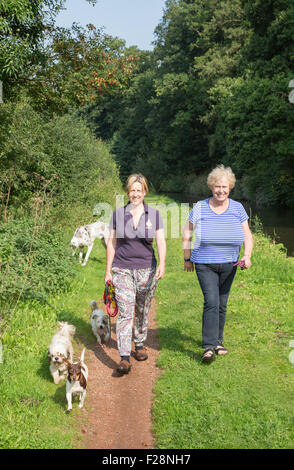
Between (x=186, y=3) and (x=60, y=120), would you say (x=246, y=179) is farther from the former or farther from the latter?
(x=186, y=3)

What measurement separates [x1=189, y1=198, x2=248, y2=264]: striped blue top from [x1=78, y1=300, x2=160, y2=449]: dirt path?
1.77 metres

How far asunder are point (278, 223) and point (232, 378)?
18.5 meters

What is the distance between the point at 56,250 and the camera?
9.39 metres

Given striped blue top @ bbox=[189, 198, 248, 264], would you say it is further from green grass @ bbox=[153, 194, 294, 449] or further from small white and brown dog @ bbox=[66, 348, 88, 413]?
small white and brown dog @ bbox=[66, 348, 88, 413]

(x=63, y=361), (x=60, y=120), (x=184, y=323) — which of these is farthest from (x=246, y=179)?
(x=63, y=361)

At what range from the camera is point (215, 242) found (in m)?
5.42

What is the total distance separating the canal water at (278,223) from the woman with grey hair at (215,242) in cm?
1071

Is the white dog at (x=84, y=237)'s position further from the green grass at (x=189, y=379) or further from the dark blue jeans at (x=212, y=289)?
the dark blue jeans at (x=212, y=289)

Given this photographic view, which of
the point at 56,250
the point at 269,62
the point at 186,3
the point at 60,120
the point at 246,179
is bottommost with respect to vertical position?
→ the point at 56,250

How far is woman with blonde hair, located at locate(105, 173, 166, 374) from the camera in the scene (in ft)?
18.4

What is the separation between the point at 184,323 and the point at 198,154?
48425 millimetres

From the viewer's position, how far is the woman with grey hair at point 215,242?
542cm

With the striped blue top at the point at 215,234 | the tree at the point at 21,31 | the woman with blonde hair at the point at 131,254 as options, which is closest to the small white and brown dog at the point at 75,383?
the woman with blonde hair at the point at 131,254

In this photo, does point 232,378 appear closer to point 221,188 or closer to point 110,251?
point 110,251
